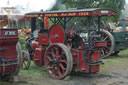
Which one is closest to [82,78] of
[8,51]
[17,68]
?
[17,68]

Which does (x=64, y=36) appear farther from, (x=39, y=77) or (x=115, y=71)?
(x=115, y=71)

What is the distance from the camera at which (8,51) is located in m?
4.91

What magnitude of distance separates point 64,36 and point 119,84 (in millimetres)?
1913

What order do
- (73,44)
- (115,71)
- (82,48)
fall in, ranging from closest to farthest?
(82,48) → (73,44) → (115,71)

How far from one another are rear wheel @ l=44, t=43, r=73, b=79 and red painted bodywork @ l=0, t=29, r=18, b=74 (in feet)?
4.75

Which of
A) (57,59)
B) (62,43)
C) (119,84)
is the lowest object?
(119,84)

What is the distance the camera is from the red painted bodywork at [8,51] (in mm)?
4770

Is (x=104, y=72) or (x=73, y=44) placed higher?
(x=73, y=44)

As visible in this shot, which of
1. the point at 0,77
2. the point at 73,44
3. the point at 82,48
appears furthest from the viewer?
the point at 73,44

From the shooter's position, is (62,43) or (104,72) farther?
(104,72)

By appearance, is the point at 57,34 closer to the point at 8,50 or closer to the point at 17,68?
the point at 17,68

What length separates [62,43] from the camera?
6.42 m

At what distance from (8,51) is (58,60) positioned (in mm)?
1756

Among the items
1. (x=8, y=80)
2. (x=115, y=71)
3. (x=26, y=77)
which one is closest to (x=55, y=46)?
(x=26, y=77)
